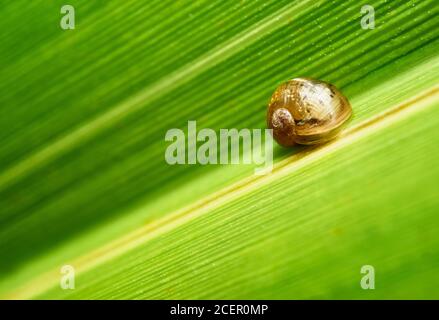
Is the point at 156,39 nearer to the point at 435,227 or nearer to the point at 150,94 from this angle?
the point at 150,94

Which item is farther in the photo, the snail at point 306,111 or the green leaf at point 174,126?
the snail at point 306,111

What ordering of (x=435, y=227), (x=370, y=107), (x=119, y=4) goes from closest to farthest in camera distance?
(x=435, y=227) < (x=370, y=107) < (x=119, y=4)

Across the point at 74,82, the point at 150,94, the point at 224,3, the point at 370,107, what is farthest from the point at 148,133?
the point at 370,107

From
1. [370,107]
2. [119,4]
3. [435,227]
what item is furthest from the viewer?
[119,4]

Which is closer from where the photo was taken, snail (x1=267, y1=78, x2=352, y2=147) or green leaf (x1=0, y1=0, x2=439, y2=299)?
green leaf (x1=0, y1=0, x2=439, y2=299)
